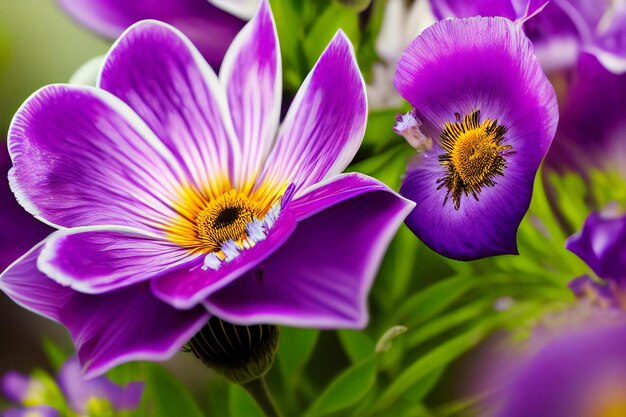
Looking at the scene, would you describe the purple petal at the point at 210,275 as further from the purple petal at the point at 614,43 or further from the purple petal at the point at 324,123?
the purple petal at the point at 614,43

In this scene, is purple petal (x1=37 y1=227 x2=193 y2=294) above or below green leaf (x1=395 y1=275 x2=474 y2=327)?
below

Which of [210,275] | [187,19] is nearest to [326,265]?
[210,275]

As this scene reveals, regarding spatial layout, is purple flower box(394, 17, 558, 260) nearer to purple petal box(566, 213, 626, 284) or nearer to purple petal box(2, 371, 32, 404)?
purple petal box(566, 213, 626, 284)

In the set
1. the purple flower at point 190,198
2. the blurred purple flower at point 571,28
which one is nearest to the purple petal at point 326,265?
the purple flower at point 190,198

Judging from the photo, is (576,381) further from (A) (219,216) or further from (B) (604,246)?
(A) (219,216)

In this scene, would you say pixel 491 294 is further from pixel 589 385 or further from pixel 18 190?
pixel 18 190

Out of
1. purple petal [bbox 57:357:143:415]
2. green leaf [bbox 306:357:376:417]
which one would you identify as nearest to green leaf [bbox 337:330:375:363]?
green leaf [bbox 306:357:376:417]
